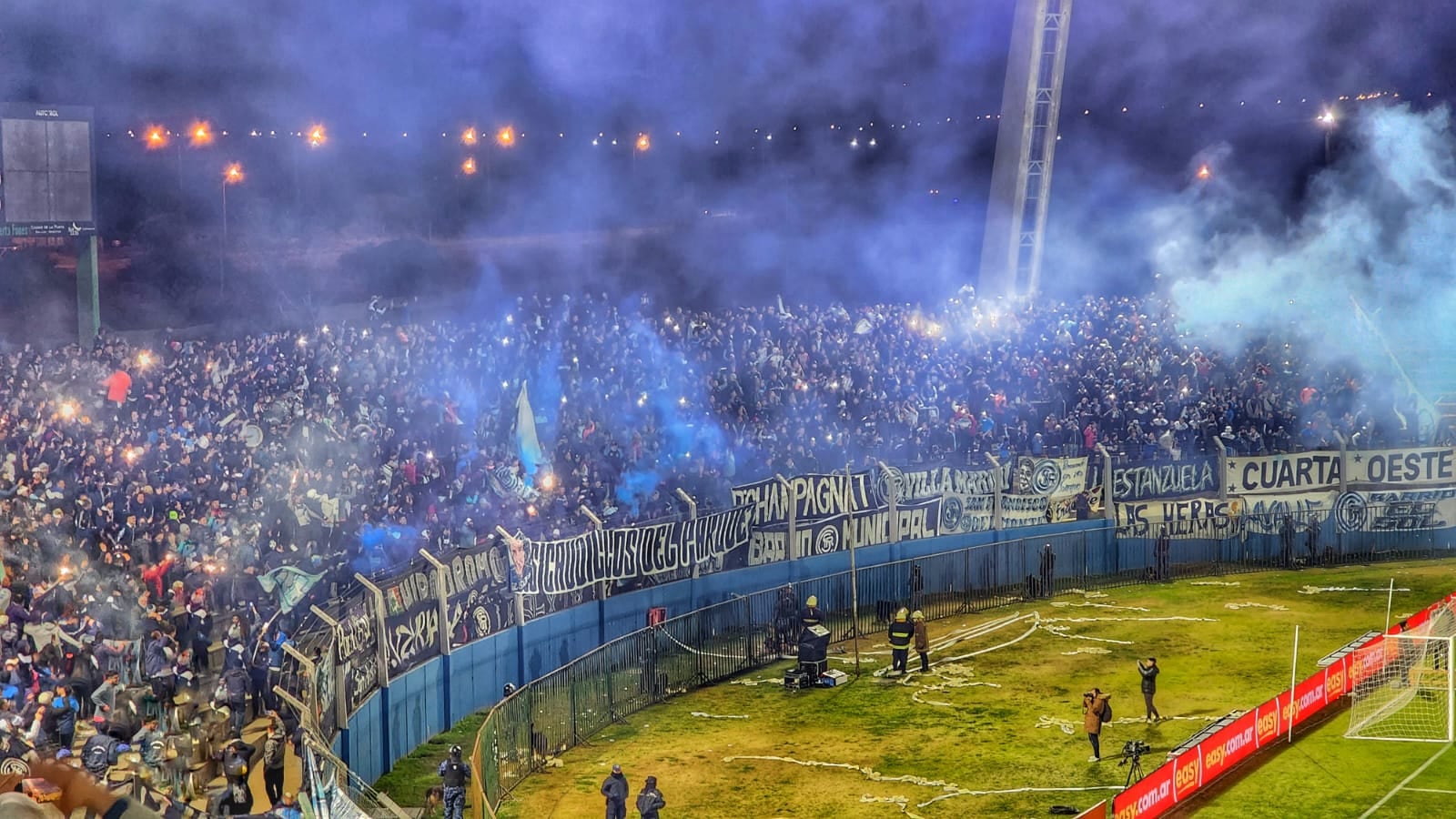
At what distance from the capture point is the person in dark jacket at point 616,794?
56.2ft

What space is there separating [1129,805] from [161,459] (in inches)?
610

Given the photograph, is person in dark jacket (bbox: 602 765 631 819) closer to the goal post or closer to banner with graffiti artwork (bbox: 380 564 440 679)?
banner with graffiti artwork (bbox: 380 564 440 679)

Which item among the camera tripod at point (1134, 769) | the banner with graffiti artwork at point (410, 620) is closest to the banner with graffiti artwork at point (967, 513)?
the camera tripod at point (1134, 769)

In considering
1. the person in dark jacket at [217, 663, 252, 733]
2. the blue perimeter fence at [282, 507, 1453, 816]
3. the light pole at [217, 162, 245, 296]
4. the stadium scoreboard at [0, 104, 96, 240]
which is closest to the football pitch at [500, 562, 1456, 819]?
the blue perimeter fence at [282, 507, 1453, 816]

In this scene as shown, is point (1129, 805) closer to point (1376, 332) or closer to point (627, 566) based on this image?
point (627, 566)

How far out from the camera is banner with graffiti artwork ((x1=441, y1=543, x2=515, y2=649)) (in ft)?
69.4

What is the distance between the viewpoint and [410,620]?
2006cm

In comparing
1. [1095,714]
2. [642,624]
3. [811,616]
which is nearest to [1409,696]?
[1095,714]

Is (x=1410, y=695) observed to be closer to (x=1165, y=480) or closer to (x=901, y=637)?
(x=901, y=637)

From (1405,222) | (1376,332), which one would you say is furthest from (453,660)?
(1405,222)

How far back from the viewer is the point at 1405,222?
41.4m

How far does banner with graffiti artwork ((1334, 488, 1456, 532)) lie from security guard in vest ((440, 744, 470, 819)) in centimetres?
2261

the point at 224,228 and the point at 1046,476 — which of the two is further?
the point at 224,228

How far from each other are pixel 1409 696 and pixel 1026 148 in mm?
21235
